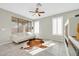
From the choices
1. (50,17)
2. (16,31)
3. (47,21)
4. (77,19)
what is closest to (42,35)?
(47,21)

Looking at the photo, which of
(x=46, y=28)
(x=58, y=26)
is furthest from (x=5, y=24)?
(x=58, y=26)

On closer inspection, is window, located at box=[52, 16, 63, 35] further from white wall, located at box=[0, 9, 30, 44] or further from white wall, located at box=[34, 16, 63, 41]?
white wall, located at box=[0, 9, 30, 44]

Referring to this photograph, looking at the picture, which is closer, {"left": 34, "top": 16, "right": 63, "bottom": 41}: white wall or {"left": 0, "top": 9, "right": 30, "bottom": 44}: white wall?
{"left": 0, "top": 9, "right": 30, "bottom": 44}: white wall

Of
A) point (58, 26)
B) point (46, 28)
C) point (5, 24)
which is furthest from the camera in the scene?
point (46, 28)

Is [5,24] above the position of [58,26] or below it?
above

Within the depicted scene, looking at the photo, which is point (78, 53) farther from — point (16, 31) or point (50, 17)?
point (50, 17)

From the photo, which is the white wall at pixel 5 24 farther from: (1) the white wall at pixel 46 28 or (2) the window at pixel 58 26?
(2) the window at pixel 58 26

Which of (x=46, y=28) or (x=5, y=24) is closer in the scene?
(x=5, y=24)

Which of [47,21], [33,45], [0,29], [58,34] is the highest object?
[47,21]

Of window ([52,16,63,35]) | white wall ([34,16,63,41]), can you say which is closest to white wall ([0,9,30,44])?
white wall ([34,16,63,41])

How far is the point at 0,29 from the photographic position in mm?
3604

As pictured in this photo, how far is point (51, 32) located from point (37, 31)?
109 centimetres

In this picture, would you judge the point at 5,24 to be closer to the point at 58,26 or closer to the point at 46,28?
the point at 46,28

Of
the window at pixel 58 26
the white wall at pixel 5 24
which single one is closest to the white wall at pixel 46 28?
the window at pixel 58 26
